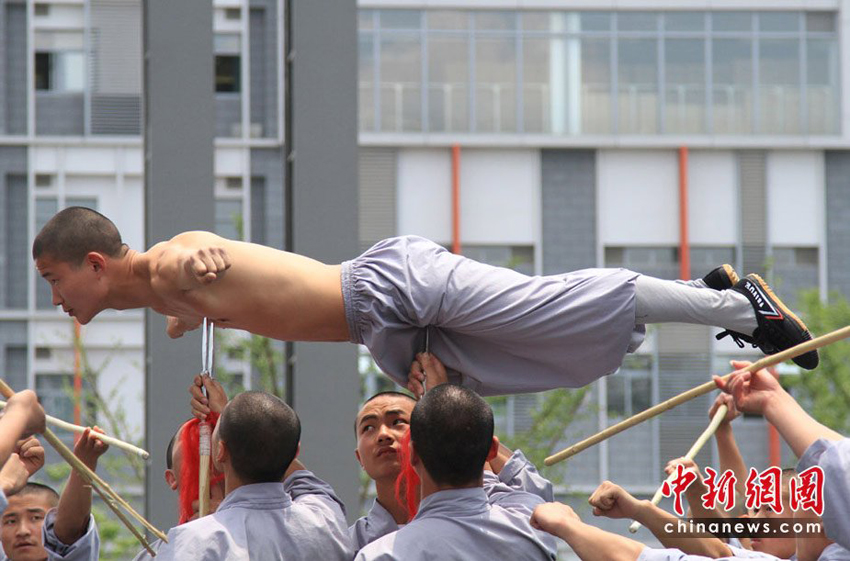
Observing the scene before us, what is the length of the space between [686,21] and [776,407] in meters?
20.7

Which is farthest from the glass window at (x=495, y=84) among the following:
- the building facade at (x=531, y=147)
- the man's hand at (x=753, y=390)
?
the man's hand at (x=753, y=390)

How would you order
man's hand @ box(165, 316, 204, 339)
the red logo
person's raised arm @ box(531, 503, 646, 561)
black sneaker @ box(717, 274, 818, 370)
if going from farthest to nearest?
1. man's hand @ box(165, 316, 204, 339)
2. black sneaker @ box(717, 274, 818, 370)
3. the red logo
4. person's raised arm @ box(531, 503, 646, 561)

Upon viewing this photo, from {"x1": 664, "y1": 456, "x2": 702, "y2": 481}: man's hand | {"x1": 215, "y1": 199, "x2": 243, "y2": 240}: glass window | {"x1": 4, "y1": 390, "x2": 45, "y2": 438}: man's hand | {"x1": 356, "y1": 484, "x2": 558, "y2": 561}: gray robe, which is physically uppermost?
{"x1": 215, "y1": 199, "x2": 243, "y2": 240}: glass window

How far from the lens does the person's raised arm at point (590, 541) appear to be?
12.7 ft

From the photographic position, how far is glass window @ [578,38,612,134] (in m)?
24.0

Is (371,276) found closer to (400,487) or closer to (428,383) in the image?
(428,383)

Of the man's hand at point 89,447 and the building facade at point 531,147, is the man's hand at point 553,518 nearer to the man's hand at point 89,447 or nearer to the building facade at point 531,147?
the man's hand at point 89,447

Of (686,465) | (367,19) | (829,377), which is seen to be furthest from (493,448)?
(367,19)

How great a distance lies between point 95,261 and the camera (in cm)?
487

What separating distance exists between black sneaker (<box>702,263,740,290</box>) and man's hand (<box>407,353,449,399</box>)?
3.50ft

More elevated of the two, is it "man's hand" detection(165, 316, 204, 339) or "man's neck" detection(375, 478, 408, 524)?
"man's hand" detection(165, 316, 204, 339)

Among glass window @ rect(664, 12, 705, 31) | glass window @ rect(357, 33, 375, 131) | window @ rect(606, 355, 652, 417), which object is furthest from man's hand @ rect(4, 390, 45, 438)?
glass window @ rect(664, 12, 705, 31)

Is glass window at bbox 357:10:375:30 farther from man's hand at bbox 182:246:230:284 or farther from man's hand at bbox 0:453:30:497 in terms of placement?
man's hand at bbox 0:453:30:497

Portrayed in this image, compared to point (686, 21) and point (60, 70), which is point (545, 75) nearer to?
point (686, 21)
